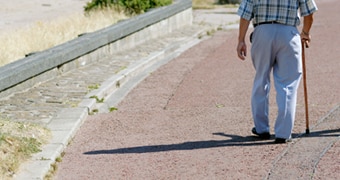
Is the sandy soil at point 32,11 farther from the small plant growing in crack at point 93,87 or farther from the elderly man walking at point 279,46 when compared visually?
the elderly man walking at point 279,46

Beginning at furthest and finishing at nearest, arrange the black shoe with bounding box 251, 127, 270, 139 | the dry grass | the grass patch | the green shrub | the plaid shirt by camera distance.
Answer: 1. the green shrub
2. the dry grass
3. the black shoe with bounding box 251, 127, 270, 139
4. the plaid shirt
5. the grass patch

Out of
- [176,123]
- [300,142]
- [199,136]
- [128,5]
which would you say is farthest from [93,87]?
[128,5]

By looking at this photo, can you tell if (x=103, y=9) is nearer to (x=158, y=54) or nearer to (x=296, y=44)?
(x=158, y=54)

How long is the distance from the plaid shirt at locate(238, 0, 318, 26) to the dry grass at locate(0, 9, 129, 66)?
17.9 feet

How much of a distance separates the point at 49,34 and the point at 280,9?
8.38 m

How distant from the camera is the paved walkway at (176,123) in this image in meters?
7.70

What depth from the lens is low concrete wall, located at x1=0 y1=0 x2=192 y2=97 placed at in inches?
434

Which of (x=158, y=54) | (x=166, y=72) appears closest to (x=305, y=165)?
(x=166, y=72)

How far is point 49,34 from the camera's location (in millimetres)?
16094

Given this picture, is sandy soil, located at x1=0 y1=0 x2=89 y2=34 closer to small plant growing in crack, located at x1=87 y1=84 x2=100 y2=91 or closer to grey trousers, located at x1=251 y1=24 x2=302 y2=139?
small plant growing in crack, located at x1=87 y1=84 x2=100 y2=91

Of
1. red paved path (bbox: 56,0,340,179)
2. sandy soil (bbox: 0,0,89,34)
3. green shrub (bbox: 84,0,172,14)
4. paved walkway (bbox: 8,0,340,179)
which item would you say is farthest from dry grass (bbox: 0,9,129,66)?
red paved path (bbox: 56,0,340,179)

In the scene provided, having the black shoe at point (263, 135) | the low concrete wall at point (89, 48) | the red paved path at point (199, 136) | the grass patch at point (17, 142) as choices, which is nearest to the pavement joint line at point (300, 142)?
the red paved path at point (199, 136)

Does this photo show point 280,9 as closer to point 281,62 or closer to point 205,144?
point 281,62

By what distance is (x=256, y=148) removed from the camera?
27.5ft
